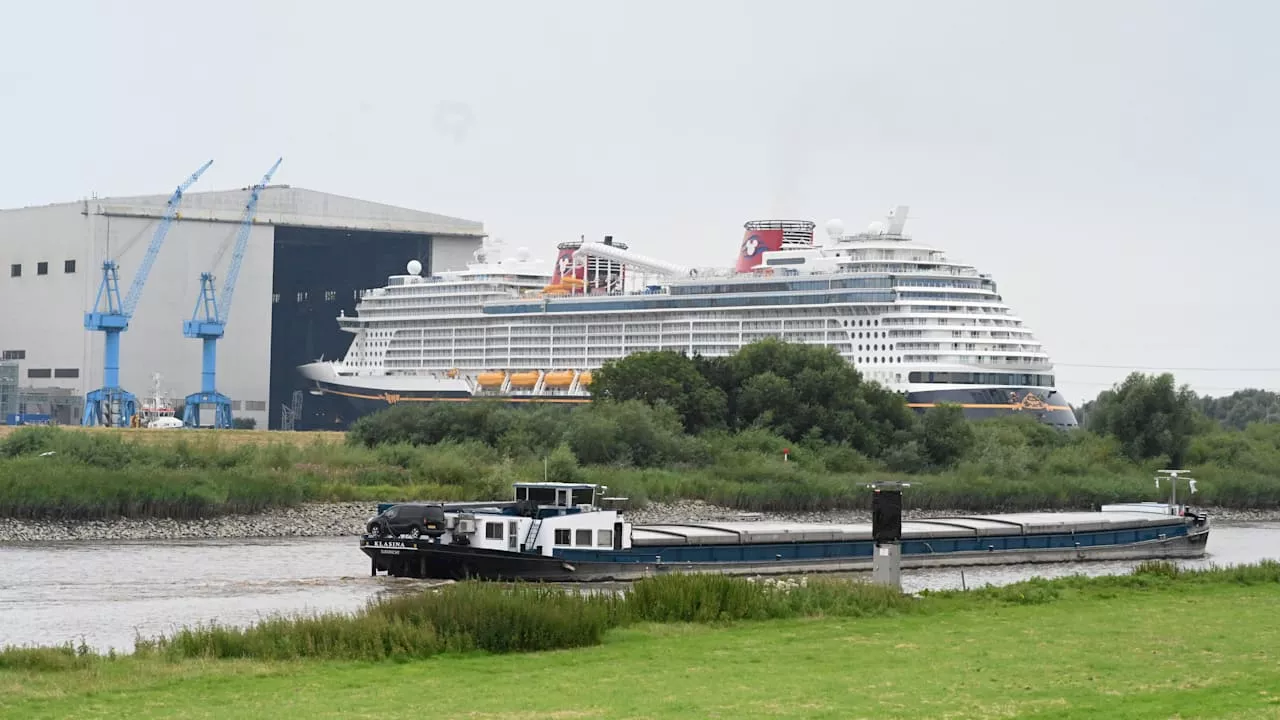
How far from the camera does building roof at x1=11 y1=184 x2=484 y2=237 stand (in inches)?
4104

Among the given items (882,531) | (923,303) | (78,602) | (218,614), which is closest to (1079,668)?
(882,531)

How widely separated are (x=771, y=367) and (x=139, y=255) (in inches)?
1656

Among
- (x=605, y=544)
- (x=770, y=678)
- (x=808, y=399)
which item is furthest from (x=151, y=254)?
(x=770, y=678)

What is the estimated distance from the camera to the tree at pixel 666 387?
2992 inches

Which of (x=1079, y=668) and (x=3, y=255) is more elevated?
(x=3, y=255)

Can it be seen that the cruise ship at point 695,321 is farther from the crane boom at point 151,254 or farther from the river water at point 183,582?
the river water at point 183,582

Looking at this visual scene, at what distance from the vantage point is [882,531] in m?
29.2

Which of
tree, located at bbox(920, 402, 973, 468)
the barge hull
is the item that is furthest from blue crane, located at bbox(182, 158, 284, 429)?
the barge hull

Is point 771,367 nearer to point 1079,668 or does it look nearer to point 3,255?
point 3,255

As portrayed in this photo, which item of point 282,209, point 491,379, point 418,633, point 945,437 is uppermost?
point 282,209

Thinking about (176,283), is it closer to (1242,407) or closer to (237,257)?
(237,257)

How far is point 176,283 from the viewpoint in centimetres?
10738

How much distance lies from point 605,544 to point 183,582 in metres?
8.83

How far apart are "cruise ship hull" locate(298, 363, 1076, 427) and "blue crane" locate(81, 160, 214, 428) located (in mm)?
13967
